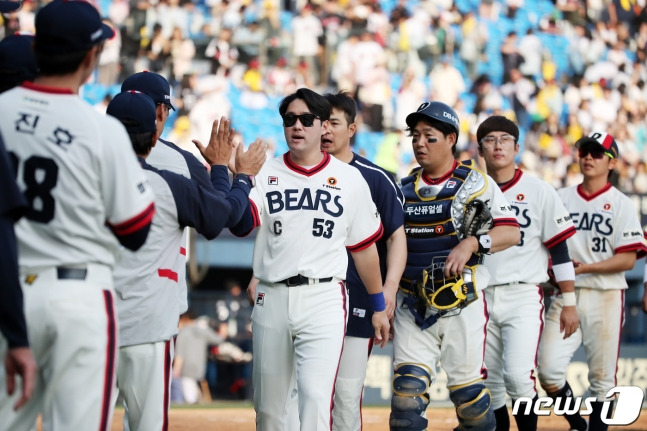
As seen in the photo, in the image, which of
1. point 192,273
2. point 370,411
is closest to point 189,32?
point 192,273

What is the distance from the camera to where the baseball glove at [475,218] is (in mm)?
7199

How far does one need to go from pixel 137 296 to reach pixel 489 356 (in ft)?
13.2

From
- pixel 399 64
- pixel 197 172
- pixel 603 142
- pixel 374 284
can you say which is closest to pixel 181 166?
pixel 197 172

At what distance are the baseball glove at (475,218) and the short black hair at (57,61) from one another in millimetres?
3853

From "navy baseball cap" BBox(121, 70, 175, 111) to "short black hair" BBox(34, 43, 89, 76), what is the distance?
7.11ft

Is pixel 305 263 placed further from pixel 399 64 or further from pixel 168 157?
pixel 399 64

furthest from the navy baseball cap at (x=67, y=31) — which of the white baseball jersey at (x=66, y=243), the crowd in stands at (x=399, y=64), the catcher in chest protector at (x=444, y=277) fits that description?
the crowd in stands at (x=399, y=64)

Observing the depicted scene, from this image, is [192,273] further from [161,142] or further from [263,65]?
[161,142]

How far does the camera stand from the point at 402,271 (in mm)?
6965

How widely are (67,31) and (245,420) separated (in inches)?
304

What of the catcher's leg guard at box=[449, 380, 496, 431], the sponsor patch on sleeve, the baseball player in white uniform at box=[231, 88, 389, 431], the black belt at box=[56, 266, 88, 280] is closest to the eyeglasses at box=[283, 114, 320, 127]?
the baseball player in white uniform at box=[231, 88, 389, 431]

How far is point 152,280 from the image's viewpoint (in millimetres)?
5164

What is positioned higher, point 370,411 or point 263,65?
point 263,65

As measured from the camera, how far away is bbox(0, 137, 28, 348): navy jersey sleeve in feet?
11.3
